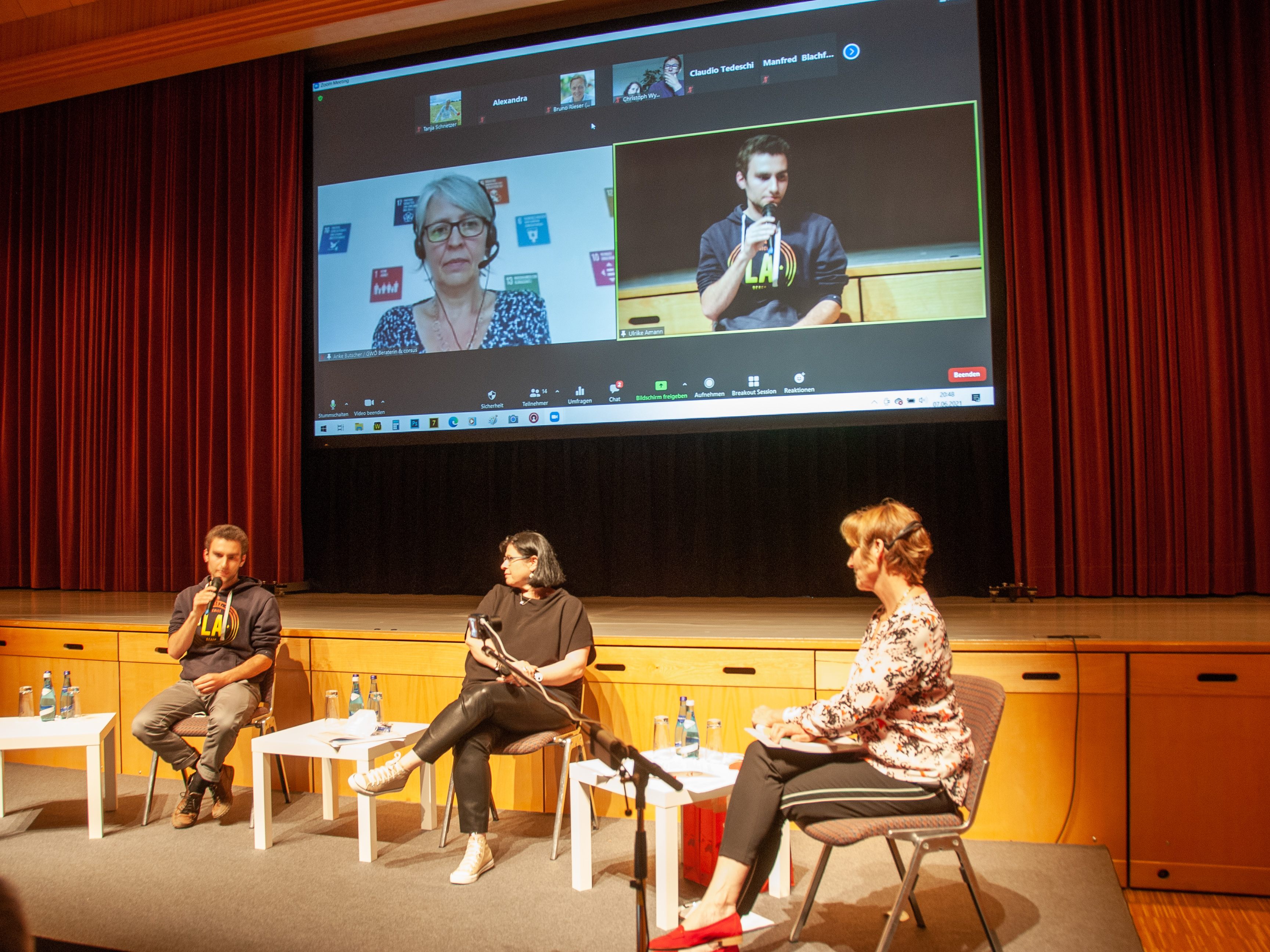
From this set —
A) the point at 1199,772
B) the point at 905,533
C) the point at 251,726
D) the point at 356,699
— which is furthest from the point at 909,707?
the point at 251,726

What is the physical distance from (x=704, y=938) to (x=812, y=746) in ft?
1.64

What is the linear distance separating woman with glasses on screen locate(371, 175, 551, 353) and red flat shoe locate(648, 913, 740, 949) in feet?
10.2

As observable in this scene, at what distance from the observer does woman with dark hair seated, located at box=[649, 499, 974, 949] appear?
7.19ft

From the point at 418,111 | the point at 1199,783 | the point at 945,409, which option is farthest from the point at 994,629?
the point at 418,111

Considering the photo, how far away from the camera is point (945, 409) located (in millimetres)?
4129

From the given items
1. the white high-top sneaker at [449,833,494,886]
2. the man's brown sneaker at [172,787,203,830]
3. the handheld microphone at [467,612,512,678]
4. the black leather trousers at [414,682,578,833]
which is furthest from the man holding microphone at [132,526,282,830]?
the handheld microphone at [467,612,512,678]

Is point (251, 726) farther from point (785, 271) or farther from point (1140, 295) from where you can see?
point (1140, 295)

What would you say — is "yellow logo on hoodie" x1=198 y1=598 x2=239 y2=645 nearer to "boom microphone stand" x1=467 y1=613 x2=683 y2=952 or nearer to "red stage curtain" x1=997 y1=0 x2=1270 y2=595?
"boom microphone stand" x1=467 y1=613 x2=683 y2=952

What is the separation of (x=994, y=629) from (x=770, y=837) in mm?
1473

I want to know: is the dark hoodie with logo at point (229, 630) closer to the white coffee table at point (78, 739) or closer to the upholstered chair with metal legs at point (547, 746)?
the white coffee table at point (78, 739)

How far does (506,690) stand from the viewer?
10.2 ft

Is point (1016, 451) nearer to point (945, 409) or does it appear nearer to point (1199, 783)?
point (945, 409)

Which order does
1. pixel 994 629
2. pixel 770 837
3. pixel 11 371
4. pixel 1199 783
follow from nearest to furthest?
pixel 770 837 < pixel 1199 783 < pixel 994 629 < pixel 11 371

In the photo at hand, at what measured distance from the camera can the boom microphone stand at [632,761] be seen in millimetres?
1591
